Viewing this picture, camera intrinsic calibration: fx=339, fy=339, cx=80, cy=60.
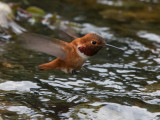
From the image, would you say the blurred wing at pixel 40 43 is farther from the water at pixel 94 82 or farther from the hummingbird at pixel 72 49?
the water at pixel 94 82

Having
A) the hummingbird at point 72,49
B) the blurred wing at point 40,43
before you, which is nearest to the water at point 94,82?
the hummingbird at point 72,49

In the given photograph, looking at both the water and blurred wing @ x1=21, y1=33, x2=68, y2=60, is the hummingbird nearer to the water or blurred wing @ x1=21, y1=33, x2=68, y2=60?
blurred wing @ x1=21, y1=33, x2=68, y2=60

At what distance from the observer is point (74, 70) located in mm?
4336

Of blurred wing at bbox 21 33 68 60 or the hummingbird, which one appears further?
the hummingbird

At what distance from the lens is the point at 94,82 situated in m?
4.65

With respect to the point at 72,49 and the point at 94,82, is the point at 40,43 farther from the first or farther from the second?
the point at 94,82

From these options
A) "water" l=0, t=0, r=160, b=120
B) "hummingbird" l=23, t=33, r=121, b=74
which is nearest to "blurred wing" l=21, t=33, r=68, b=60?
"hummingbird" l=23, t=33, r=121, b=74

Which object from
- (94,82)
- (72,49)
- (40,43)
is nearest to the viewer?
(40,43)

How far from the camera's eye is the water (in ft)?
12.0

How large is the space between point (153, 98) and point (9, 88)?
1742 mm

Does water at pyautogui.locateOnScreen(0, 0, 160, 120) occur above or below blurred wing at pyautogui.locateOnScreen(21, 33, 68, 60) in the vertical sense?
below

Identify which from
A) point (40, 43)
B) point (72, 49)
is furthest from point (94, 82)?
point (40, 43)

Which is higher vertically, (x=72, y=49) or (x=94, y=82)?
(x=72, y=49)

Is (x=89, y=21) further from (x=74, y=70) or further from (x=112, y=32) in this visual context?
(x=74, y=70)
